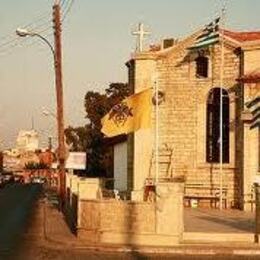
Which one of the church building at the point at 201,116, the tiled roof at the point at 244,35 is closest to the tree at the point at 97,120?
the tiled roof at the point at 244,35

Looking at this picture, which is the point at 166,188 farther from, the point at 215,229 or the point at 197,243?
the point at 215,229

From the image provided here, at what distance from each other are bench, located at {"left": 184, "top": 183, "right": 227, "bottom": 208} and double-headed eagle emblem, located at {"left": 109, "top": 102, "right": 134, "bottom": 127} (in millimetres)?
9070

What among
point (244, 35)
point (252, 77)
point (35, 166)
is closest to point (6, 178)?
point (35, 166)

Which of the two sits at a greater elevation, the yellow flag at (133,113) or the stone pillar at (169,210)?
the yellow flag at (133,113)

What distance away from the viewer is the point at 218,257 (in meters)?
18.7

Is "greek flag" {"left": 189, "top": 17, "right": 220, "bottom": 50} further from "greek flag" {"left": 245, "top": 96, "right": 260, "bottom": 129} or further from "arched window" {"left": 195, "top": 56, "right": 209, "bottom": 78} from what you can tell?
"greek flag" {"left": 245, "top": 96, "right": 260, "bottom": 129}

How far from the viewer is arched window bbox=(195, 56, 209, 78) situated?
121 feet

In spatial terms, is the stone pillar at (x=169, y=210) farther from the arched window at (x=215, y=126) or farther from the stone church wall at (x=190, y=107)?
the arched window at (x=215, y=126)

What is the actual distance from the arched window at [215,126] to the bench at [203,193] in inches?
51.3

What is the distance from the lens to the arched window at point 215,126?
3597 cm

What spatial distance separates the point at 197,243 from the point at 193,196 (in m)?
15.5

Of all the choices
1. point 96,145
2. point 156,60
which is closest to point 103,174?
point 96,145

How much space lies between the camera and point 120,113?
27.4 metres

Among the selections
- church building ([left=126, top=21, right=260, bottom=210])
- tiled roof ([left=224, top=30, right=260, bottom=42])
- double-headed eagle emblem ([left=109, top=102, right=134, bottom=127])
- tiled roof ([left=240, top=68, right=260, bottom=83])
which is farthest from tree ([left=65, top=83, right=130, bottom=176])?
double-headed eagle emblem ([left=109, top=102, right=134, bottom=127])
